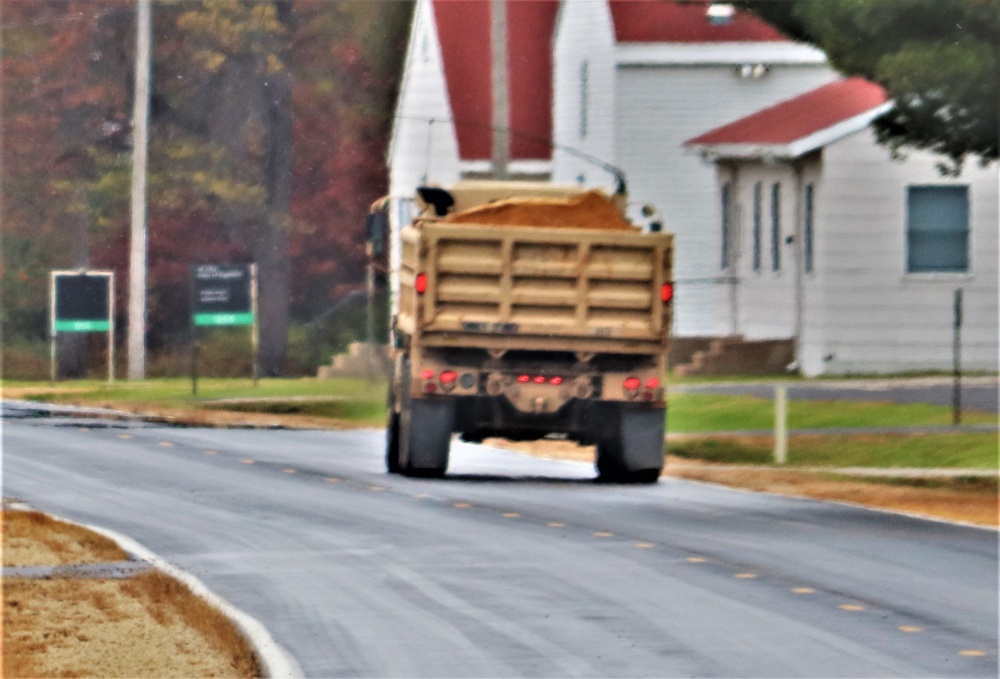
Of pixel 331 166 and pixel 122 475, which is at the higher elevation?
pixel 331 166

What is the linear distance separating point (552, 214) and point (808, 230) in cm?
1697

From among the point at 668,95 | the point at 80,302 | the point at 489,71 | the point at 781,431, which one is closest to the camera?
→ the point at 781,431

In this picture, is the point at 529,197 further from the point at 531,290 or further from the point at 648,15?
the point at 648,15

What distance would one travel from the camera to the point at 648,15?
45.8 metres

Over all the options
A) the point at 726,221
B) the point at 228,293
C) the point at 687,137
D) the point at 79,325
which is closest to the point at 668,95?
the point at 687,137

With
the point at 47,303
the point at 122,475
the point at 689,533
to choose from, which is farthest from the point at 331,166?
the point at 689,533

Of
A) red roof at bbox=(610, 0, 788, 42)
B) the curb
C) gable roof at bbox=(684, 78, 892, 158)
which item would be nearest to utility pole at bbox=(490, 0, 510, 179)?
gable roof at bbox=(684, 78, 892, 158)

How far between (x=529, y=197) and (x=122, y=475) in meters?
5.25

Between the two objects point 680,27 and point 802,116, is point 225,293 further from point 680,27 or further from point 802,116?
point 802,116

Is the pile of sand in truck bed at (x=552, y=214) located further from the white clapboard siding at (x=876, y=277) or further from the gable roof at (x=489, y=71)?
the gable roof at (x=489, y=71)

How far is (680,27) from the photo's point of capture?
1777 inches

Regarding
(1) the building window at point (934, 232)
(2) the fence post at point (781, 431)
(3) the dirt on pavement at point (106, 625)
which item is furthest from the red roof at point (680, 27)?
(3) the dirt on pavement at point (106, 625)

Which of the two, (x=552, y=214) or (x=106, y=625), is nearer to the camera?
(x=106, y=625)

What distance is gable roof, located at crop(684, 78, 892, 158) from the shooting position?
127 ft
